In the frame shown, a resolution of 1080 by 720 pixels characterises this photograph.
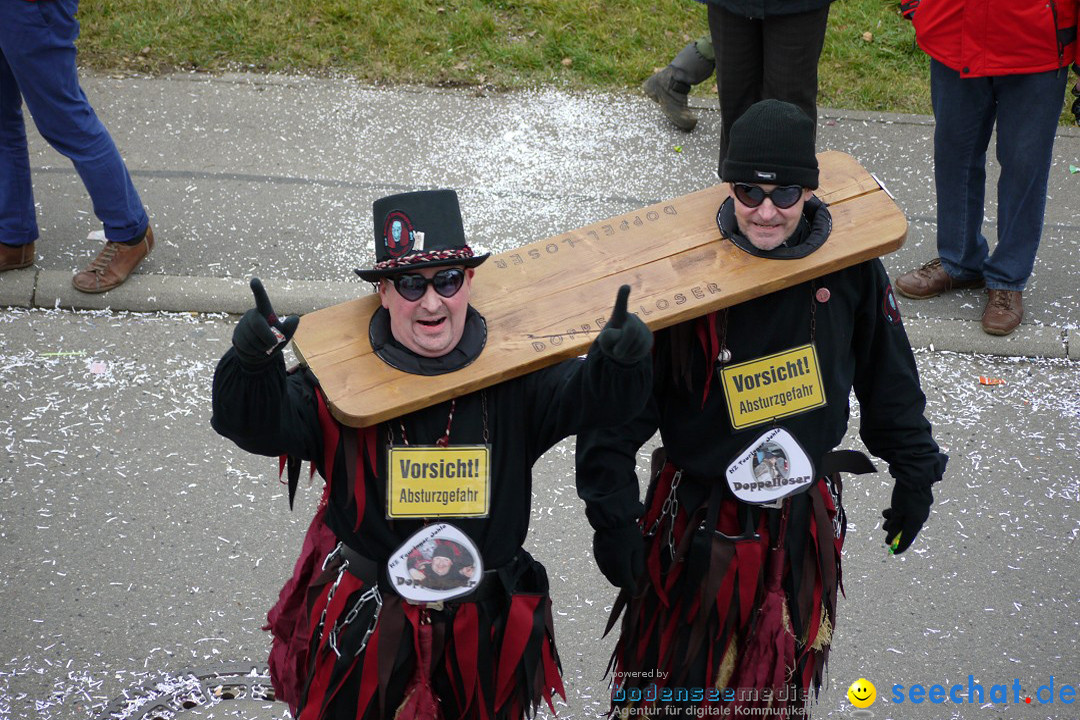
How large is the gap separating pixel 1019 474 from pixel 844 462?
158 centimetres

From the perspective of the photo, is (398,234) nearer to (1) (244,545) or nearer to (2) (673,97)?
(1) (244,545)

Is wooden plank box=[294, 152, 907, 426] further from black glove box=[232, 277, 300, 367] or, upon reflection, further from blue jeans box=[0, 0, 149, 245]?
blue jeans box=[0, 0, 149, 245]

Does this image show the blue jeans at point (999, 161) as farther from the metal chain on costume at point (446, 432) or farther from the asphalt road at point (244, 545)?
the metal chain on costume at point (446, 432)

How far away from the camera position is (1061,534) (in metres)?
3.98

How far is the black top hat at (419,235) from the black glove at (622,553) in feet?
2.51

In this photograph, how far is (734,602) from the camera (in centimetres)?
289

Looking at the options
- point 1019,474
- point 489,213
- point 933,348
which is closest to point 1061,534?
point 1019,474

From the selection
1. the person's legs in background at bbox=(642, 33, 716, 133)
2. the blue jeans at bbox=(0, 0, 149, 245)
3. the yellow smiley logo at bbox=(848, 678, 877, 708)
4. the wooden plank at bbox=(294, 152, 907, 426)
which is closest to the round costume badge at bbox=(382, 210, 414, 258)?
the wooden plank at bbox=(294, 152, 907, 426)

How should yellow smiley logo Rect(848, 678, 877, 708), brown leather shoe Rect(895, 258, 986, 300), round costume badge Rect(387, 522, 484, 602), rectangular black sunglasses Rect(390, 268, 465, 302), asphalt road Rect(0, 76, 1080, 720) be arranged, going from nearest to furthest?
1. rectangular black sunglasses Rect(390, 268, 465, 302)
2. round costume badge Rect(387, 522, 484, 602)
3. yellow smiley logo Rect(848, 678, 877, 708)
4. asphalt road Rect(0, 76, 1080, 720)
5. brown leather shoe Rect(895, 258, 986, 300)

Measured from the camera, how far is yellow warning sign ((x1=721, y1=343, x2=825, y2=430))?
8.76 feet

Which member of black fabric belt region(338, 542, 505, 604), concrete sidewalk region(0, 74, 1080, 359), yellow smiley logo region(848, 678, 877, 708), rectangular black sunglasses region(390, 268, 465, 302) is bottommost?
yellow smiley logo region(848, 678, 877, 708)

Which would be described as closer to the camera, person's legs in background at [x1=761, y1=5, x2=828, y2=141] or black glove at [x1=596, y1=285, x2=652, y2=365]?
black glove at [x1=596, y1=285, x2=652, y2=365]

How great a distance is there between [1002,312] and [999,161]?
2.07 feet

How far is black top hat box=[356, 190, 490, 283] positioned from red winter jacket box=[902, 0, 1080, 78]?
282 cm
